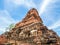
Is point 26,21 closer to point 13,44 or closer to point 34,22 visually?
point 34,22

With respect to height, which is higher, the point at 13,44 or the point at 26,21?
the point at 26,21

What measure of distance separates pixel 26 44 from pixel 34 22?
22.3 m

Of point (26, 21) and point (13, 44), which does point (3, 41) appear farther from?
point (26, 21)

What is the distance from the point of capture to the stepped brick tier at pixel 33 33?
215 ft

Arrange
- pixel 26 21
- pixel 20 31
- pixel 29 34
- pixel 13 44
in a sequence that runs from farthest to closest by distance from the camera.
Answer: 1. pixel 26 21
2. pixel 20 31
3. pixel 29 34
4. pixel 13 44

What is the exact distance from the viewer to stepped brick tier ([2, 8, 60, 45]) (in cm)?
6565

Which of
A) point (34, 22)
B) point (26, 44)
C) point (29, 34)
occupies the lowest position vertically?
point (26, 44)

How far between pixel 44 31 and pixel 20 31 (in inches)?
452

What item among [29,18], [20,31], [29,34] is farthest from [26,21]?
[29,34]

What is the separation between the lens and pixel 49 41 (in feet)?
217

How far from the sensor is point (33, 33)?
72.4m

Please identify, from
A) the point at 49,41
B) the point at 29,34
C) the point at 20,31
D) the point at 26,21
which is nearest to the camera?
the point at 49,41

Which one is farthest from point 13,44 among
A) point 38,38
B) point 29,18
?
point 29,18

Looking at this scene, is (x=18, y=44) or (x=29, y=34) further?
(x=29, y=34)
